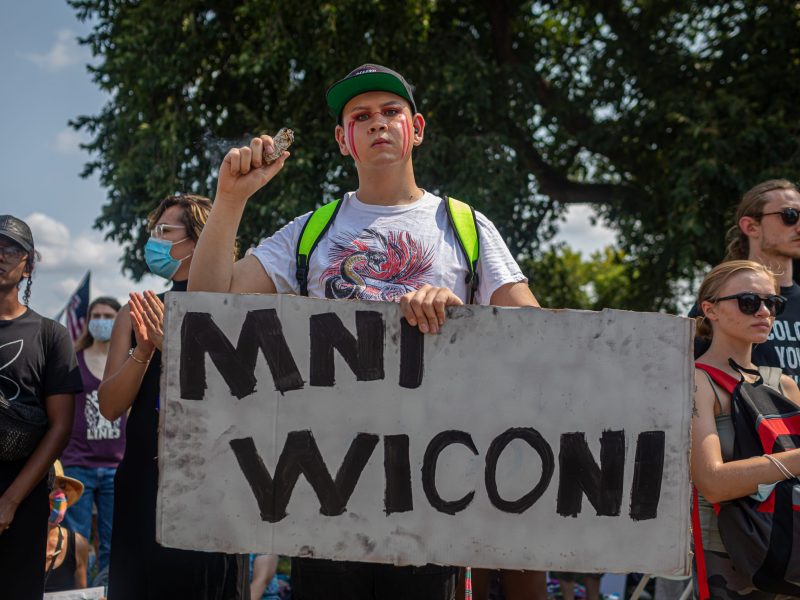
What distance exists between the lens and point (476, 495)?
1.98m

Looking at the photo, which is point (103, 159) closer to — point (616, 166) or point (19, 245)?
point (616, 166)

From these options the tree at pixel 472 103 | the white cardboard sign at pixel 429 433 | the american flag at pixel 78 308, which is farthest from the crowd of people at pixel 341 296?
the tree at pixel 472 103

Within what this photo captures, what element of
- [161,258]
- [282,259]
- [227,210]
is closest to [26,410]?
[161,258]

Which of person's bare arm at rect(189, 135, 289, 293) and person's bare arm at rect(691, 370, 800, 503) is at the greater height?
person's bare arm at rect(189, 135, 289, 293)

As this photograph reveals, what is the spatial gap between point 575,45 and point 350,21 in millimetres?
4376

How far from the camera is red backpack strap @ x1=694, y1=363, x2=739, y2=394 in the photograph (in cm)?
281

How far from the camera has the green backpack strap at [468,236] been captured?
7.21 feet

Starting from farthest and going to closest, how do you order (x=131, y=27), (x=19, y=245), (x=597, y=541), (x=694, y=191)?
(x=131, y=27)
(x=694, y=191)
(x=19, y=245)
(x=597, y=541)

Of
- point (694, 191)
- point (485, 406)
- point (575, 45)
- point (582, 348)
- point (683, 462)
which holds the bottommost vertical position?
point (683, 462)

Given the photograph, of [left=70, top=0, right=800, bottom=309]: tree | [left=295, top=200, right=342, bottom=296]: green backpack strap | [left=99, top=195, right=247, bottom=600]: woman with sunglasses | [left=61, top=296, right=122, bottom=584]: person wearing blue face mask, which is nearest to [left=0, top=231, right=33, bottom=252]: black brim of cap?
[left=99, top=195, right=247, bottom=600]: woman with sunglasses

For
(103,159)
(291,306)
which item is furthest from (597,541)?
(103,159)

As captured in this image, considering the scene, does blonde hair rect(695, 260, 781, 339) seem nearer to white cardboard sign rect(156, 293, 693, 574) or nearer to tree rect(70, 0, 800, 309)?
white cardboard sign rect(156, 293, 693, 574)

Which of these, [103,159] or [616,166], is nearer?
[103,159]

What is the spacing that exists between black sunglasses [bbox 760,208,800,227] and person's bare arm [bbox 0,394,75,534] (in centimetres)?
294
